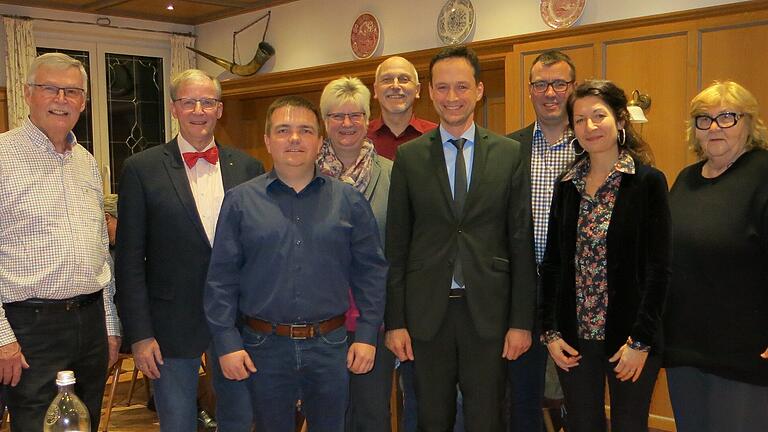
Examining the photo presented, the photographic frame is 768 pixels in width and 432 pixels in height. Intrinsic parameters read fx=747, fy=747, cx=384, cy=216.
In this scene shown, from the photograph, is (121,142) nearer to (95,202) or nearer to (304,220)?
(95,202)

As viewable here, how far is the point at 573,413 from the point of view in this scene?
8.04 feet

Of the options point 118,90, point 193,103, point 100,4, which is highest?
point 100,4

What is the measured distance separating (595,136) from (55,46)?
23.2 feet

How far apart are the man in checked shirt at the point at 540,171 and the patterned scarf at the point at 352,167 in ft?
2.03

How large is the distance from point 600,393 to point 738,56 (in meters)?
2.87

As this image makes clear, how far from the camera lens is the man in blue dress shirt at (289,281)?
2430mm

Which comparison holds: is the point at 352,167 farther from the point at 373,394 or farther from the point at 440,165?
the point at 373,394

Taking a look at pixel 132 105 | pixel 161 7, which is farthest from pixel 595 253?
pixel 132 105

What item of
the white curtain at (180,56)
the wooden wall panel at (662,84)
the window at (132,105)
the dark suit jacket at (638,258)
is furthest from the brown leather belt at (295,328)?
the white curtain at (180,56)

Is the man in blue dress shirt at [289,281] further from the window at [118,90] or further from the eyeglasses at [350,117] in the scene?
the window at [118,90]

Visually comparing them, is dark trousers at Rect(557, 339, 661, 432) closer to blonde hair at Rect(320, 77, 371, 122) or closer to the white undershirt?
blonde hair at Rect(320, 77, 371, 122)

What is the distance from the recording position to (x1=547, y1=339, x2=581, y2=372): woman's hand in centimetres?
245

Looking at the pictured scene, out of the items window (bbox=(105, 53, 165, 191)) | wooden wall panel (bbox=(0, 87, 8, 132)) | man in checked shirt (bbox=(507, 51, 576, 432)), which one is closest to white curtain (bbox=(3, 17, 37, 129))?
wooden wall panel (bbox=(0, 87, 8, 132))

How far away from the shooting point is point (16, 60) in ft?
24.5
